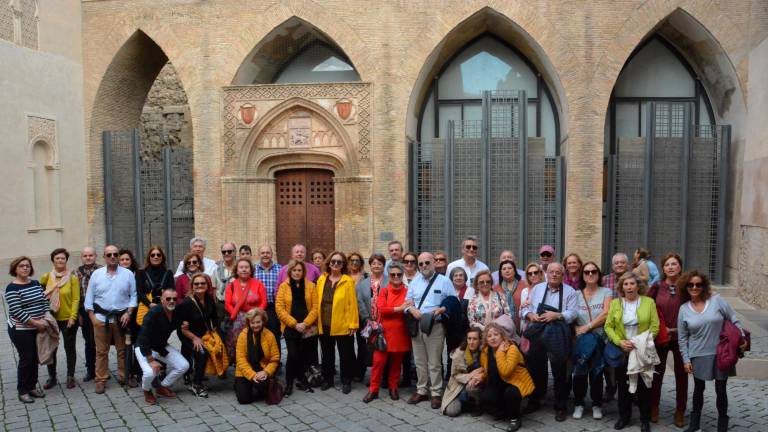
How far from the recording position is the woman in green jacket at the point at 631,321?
5.00 m

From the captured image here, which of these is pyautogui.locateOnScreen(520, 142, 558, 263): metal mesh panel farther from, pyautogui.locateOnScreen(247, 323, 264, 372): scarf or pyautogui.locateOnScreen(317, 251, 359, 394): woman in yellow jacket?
pyautogui.locateOnScreen(247, 323, 264, 372): scarf

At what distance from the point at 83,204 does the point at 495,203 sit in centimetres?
924

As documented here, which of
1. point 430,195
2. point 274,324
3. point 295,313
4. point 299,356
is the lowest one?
point 299,356

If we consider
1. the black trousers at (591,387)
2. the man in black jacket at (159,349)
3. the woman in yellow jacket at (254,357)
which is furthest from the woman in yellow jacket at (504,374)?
the man in black jacket at (159,349)

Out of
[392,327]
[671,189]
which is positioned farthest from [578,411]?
[671,189]

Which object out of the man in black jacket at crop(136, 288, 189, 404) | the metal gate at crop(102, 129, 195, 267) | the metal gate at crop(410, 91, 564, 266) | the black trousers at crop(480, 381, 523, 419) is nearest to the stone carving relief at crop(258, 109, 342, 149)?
the metal gate at crop(410, 91, 564, 266)

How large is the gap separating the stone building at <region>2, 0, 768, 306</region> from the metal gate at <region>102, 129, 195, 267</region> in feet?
0.94

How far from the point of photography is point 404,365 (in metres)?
6.33

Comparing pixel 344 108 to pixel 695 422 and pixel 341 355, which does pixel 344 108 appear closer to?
pixel 341 355

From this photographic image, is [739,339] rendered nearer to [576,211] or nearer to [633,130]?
[576,211]

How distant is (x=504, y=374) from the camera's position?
5.17 metres

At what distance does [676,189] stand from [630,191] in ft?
2.88

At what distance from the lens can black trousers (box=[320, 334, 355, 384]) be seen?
6215 millimetres

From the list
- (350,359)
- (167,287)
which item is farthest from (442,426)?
(167,287)
